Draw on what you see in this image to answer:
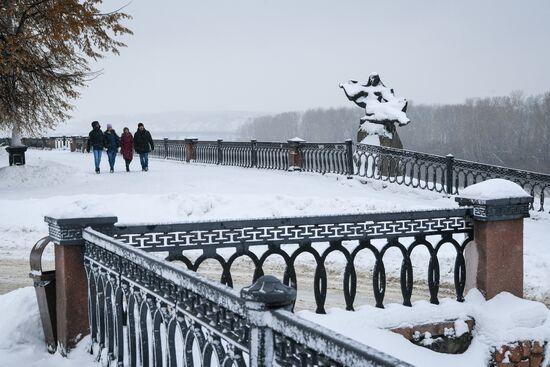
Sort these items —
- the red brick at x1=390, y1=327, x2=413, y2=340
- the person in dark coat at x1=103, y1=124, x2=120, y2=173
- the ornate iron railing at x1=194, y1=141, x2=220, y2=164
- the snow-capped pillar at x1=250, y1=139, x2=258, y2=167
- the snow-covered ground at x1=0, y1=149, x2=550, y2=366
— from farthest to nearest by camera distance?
the ornate iron railing at x1=194, y1=141, x2=220, y2=164
the snow-capped pillar at x1=250, y1=139, x2=258, y2=167
the person in dark coat at x1=103, y1=124, x2=120, y2=173
the snow-covered ground at x1=0, y1=149, x2=550, y2=366
the red brick at x1=390, y1=327, x2=413, y2=340

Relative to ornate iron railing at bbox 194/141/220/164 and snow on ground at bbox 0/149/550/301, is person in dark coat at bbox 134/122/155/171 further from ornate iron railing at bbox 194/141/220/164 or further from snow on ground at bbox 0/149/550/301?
ornate iron railing at bbox 194/141/220/164

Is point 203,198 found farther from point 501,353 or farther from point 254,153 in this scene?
point 501,353

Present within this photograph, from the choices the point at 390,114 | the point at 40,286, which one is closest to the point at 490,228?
the point at 40,286

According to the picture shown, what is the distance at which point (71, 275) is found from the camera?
18.0 feet

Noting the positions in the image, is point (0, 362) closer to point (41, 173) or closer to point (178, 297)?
point (178, 297)

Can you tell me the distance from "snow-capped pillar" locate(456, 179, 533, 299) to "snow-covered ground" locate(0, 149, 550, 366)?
14.8 feet

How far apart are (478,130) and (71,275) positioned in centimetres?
8097

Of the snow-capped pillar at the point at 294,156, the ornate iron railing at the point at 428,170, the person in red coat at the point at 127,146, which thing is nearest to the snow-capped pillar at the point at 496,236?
the ornate iron railing at the point at 428,170

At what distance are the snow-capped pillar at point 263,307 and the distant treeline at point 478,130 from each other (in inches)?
2751

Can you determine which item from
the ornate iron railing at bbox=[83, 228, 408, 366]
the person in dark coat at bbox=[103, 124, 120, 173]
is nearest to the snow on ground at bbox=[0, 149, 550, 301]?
the person in dark coat at bbox=[103, 124, 120, 173]

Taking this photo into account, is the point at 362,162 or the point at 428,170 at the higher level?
the point at 362,162

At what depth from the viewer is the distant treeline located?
75.1m

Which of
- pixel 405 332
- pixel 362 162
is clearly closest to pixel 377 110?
pixel 362 162

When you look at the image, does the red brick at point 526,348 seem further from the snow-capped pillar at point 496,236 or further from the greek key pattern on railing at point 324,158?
the greek key pattern on railing at point 324,158
